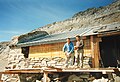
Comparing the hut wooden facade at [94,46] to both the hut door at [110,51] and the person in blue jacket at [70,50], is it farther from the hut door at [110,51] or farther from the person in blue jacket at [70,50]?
the person in blue jacket at [70,50]

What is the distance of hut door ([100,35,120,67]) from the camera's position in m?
13.8

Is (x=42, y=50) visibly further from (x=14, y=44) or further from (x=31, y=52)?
(x=14, y=44)

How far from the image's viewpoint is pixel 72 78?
11.8 metres

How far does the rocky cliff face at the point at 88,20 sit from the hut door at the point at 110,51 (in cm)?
2658

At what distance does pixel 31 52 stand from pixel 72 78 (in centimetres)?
517

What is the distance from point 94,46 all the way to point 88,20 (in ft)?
116

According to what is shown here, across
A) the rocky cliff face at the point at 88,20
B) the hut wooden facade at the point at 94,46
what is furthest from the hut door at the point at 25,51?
the rocky cliff face at the point at 88,20

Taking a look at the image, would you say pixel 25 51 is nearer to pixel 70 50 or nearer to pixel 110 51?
pixel 70 50

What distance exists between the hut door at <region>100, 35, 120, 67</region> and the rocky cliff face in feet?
87.2

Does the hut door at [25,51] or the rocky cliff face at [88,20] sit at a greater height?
the rocky cliff face at [88,20]

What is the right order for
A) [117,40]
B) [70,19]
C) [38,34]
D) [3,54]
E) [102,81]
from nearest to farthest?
[102,81] → [117,40] → [38,34] → [3,54] → [70,19]

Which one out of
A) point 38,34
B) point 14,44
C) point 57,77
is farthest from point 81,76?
point 38,34

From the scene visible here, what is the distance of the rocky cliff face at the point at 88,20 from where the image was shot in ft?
140

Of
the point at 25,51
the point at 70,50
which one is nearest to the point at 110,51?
the point at 70,50
